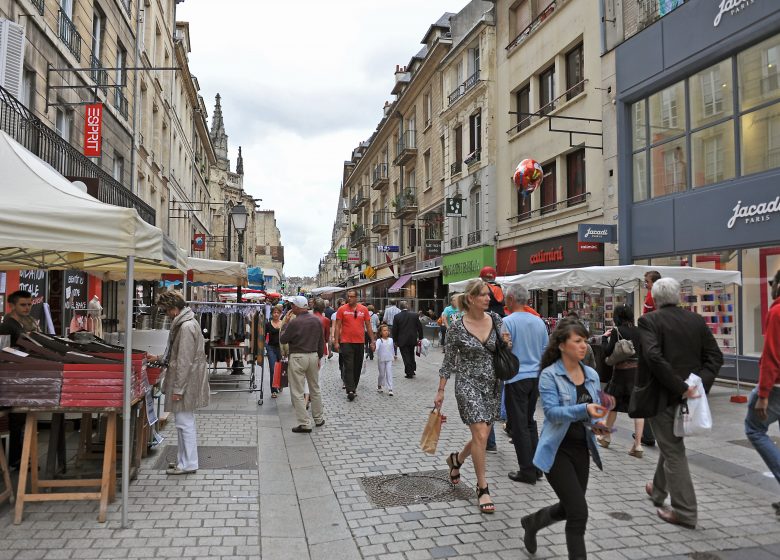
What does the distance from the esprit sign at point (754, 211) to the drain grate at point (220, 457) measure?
10.2 meters

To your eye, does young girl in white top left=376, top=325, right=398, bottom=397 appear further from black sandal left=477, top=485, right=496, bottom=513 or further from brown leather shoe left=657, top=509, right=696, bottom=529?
brown leather shoe left=657, top=509, right=696, bottom=529

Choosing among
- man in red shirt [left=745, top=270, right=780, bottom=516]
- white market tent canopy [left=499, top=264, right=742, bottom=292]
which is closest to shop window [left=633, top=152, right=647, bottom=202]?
white market tent canopy [left=499, top=264, right=742, bottom=292]

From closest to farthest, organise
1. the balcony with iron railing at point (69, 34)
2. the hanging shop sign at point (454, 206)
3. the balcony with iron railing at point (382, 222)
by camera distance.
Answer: the balcony with iron railing at point (69, 34) < the hanging shop sign at point (454, 206) < the balcony with iron railing at point (382, 222)

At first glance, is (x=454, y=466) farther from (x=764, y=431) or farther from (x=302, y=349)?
(x=302, y=349)

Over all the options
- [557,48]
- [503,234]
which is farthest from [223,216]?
[557,48]

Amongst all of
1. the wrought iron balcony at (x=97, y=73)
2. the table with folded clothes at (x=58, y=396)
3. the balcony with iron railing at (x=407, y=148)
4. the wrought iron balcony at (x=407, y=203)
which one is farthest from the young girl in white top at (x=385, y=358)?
the balcony with iron railing at (x=407, y=148)

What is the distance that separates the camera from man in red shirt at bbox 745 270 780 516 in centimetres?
434

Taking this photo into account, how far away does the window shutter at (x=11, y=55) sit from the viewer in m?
8.77

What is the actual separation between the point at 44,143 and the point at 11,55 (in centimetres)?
185

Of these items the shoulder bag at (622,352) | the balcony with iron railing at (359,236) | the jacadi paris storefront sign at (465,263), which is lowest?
the shoulder bag at (622,352)

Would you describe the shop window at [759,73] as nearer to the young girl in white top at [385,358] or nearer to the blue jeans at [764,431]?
the young girl in white top at [385,358]

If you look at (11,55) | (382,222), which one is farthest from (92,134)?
(382,222)

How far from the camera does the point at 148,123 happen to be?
72.5 feet

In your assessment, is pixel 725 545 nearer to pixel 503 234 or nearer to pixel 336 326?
pixel 336 326
